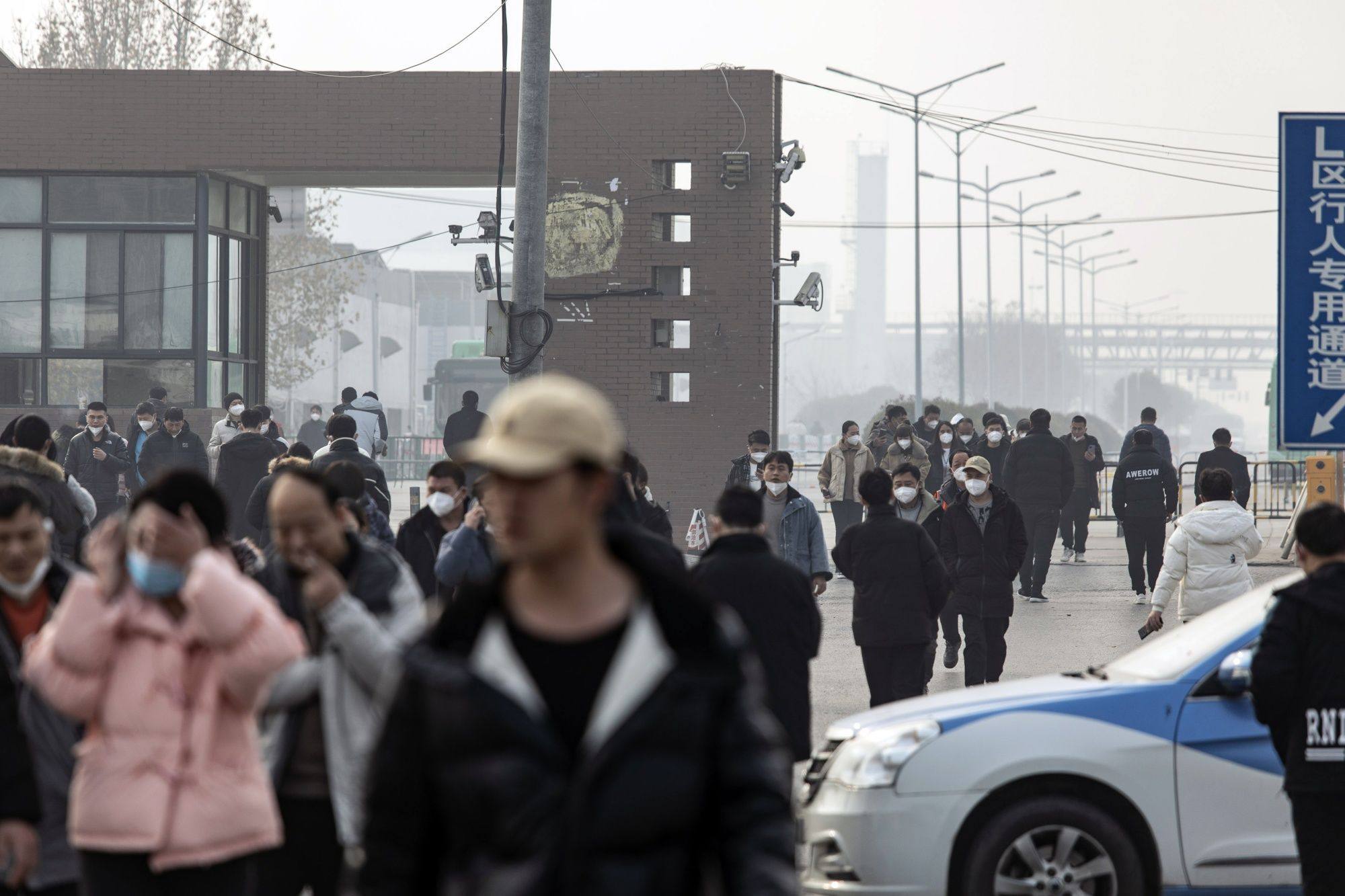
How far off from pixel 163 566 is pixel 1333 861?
11.3 ft

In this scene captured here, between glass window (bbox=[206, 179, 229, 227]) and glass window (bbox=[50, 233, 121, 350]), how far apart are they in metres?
1.39

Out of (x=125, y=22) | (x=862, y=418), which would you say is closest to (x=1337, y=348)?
(x=125, y=22)

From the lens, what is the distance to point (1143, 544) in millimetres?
18469

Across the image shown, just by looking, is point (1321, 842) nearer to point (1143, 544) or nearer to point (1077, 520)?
point (1143, 544)

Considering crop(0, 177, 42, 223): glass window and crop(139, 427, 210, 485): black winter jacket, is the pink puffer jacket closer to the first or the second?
crop(139, 427, 210, 485): black winter jacket

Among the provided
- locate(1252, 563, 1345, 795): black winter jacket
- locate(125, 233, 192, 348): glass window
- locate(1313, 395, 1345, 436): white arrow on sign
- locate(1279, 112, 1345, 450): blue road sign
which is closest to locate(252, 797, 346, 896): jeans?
locate(1252, 563, 1345, 795): black winter jacket

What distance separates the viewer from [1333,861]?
17.1ft

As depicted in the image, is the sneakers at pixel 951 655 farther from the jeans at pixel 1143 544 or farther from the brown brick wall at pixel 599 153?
the brown brick wall at pixel 599 153

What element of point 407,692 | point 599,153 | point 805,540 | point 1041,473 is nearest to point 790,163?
point 599,153

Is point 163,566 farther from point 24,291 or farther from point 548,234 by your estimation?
point 24,291

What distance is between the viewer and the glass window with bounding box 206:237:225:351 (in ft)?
87.7

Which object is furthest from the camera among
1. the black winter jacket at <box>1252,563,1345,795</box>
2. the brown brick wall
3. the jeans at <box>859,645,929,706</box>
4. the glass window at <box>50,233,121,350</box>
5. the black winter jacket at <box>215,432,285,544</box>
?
the glass window at <box>50,233,121,350</box>

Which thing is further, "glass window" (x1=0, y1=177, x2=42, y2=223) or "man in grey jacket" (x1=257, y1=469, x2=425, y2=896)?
"glass window" (x1=0, y1=177, x2=42, y2=223)

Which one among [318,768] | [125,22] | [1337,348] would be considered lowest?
[318,768]
